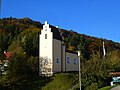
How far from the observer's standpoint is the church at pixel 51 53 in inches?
2110

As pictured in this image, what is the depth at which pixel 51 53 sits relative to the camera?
176 feet

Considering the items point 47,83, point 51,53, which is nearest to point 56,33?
point 51,53

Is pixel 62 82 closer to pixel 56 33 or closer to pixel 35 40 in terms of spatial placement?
pixel 56 33

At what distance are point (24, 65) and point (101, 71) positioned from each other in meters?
15.5

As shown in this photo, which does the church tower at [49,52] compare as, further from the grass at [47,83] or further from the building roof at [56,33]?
the grass at [47,83]

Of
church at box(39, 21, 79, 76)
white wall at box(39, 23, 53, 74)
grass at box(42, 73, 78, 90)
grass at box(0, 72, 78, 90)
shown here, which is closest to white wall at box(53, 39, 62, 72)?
church at box(39, 21, 79, 76)

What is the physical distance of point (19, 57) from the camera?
166 feet

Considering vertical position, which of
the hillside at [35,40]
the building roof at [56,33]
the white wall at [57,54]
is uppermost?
the hillside at [35,40]

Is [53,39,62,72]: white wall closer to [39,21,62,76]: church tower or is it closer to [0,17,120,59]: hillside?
[39,21,62,76]: church tower

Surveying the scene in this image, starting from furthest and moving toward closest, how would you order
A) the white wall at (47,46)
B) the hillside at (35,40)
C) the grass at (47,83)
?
1. the hillside at (35,40)
2. the white wall at (47,46)
3. the grass at (47,83)

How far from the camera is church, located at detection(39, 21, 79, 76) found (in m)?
53.6

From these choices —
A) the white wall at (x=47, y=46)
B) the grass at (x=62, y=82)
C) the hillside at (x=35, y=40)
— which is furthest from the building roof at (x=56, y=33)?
the hillside at (x=35, y=40)

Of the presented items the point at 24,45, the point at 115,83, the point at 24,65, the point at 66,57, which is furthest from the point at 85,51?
the point at 115,83

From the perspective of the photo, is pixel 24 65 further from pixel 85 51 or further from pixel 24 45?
pixel 85 51
